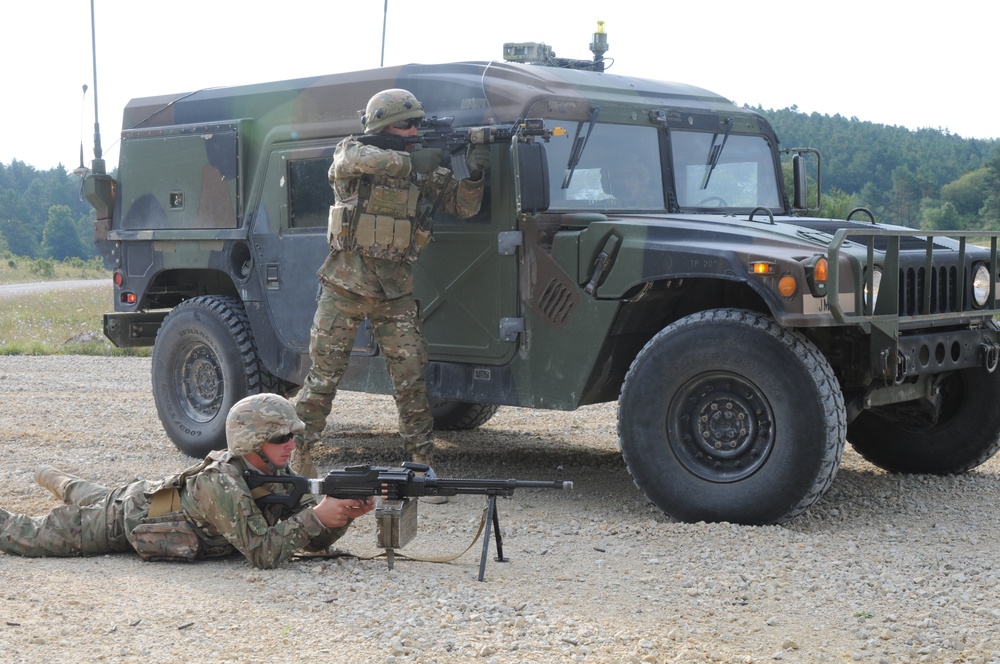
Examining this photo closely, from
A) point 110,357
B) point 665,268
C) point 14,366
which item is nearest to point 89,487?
point 665,268

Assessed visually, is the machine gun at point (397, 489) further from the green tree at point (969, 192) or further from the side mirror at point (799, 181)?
the green tree at point (969, 192)

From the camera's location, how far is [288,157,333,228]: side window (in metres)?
7.12

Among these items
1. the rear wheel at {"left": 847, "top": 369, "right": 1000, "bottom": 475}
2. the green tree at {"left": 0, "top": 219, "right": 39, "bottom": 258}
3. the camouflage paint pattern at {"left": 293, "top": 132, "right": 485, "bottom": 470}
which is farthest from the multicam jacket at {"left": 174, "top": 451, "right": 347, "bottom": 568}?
the green tree at {"left": 0, "top": 219, "right": 39, "bottom": 258}

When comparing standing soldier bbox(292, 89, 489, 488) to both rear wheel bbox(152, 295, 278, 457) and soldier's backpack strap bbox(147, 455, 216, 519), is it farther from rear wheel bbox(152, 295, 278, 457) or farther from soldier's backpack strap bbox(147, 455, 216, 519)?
soldier's backpack strap bbox(147, 455, 216, 519)

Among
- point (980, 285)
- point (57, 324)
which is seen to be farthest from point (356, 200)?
point (57, 324)

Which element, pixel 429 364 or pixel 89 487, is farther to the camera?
pixel 429 364

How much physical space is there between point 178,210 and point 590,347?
329 cm

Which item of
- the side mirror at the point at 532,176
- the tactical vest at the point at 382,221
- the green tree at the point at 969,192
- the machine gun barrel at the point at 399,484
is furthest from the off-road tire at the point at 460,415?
the green tree at the point at 969,192

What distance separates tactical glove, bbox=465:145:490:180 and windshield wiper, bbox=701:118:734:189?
126 cm

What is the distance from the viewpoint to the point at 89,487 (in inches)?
211

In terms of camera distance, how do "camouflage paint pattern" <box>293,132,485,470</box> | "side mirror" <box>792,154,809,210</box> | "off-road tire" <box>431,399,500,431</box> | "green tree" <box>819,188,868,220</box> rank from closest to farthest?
"camouflage paint pattern" <box>293,132,485,470</box> < "side mirror" <box>792,154,809,210</box> < "off-road tire" <box>431,399,500,431</box> < "green tree" <box>819,188,868,220</box>

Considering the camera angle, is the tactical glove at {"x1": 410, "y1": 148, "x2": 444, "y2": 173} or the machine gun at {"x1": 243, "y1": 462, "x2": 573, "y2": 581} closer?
the machine gun at {"x1": 243, "y1": 462, "x2": 573, "y2": 581}

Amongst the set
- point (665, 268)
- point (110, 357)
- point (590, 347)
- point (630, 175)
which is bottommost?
point (110, 357)

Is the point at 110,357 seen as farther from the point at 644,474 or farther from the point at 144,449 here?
the point at 644,474
